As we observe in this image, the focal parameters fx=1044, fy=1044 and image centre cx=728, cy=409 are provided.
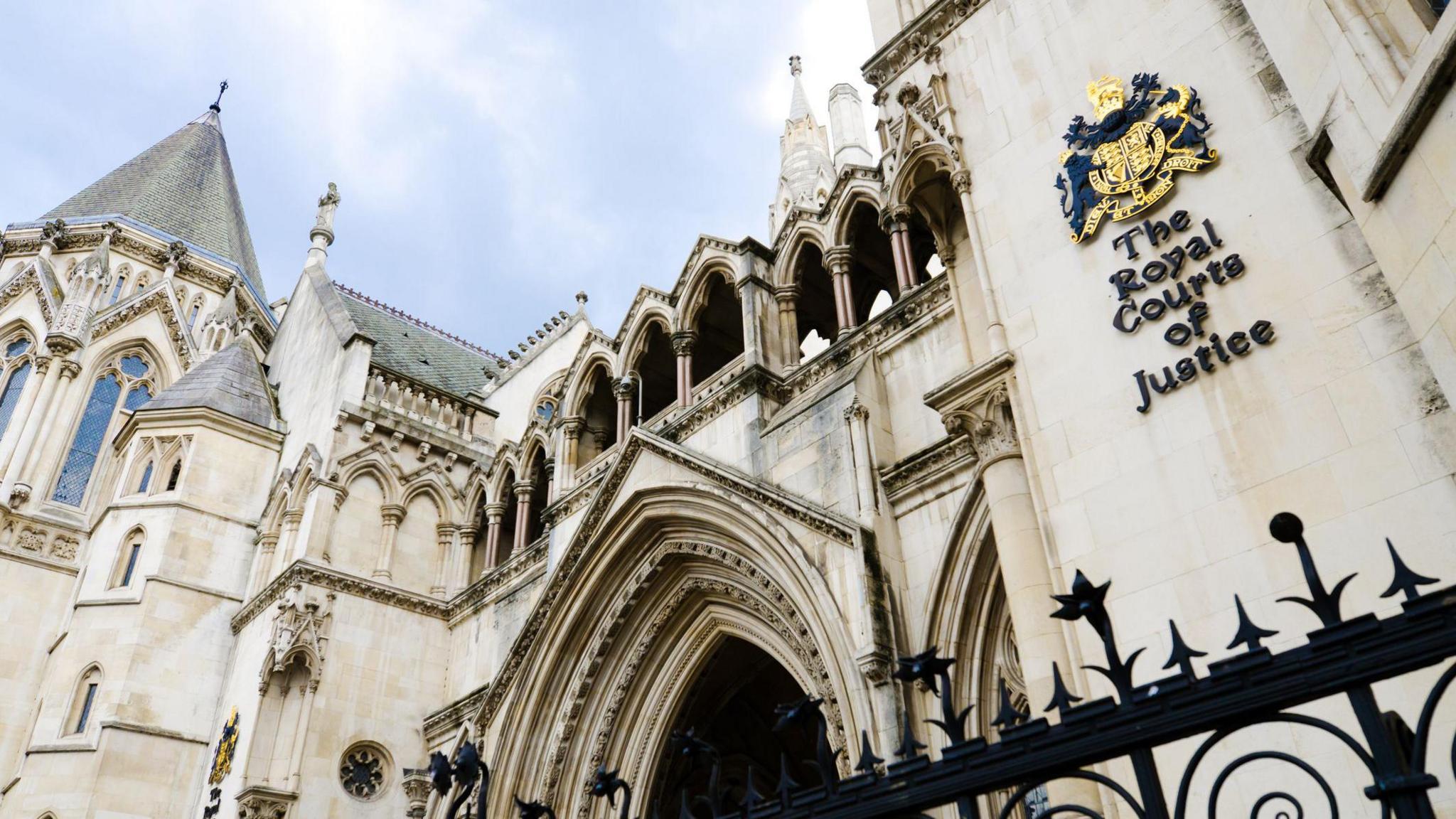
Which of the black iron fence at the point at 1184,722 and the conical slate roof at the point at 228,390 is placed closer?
the black iron fence at the point at 1184,722

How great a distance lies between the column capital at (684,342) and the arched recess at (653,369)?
87cm

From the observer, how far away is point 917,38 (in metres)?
11.0

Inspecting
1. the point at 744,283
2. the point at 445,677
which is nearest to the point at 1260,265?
the point at 744,283

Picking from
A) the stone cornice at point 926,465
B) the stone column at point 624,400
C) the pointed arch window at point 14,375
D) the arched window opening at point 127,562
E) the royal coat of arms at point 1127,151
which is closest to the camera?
the royal coat of arms at point 1127,151

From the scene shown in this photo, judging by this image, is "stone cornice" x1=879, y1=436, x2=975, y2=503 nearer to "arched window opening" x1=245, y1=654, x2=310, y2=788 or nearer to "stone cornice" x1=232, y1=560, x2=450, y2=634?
"stone cornice" x1=232, y1=560, x2=450, y2=634

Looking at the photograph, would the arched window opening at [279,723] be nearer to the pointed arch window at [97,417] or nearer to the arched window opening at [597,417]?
the arched window opening at [597,417]

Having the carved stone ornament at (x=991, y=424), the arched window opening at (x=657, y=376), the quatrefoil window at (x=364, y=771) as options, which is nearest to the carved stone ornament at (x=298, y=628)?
the quatrefoil window at (x=364, y=771)

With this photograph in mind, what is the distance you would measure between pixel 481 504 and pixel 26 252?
19.0 meters

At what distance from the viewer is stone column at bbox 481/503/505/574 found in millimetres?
19281

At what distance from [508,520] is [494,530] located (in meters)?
1.03

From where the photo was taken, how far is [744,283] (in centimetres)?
1527

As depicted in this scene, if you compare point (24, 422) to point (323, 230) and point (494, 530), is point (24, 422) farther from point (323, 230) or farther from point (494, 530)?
point (494, 530)

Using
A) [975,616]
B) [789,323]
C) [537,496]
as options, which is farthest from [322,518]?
[975,616]

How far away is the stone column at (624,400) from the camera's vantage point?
659 inches
